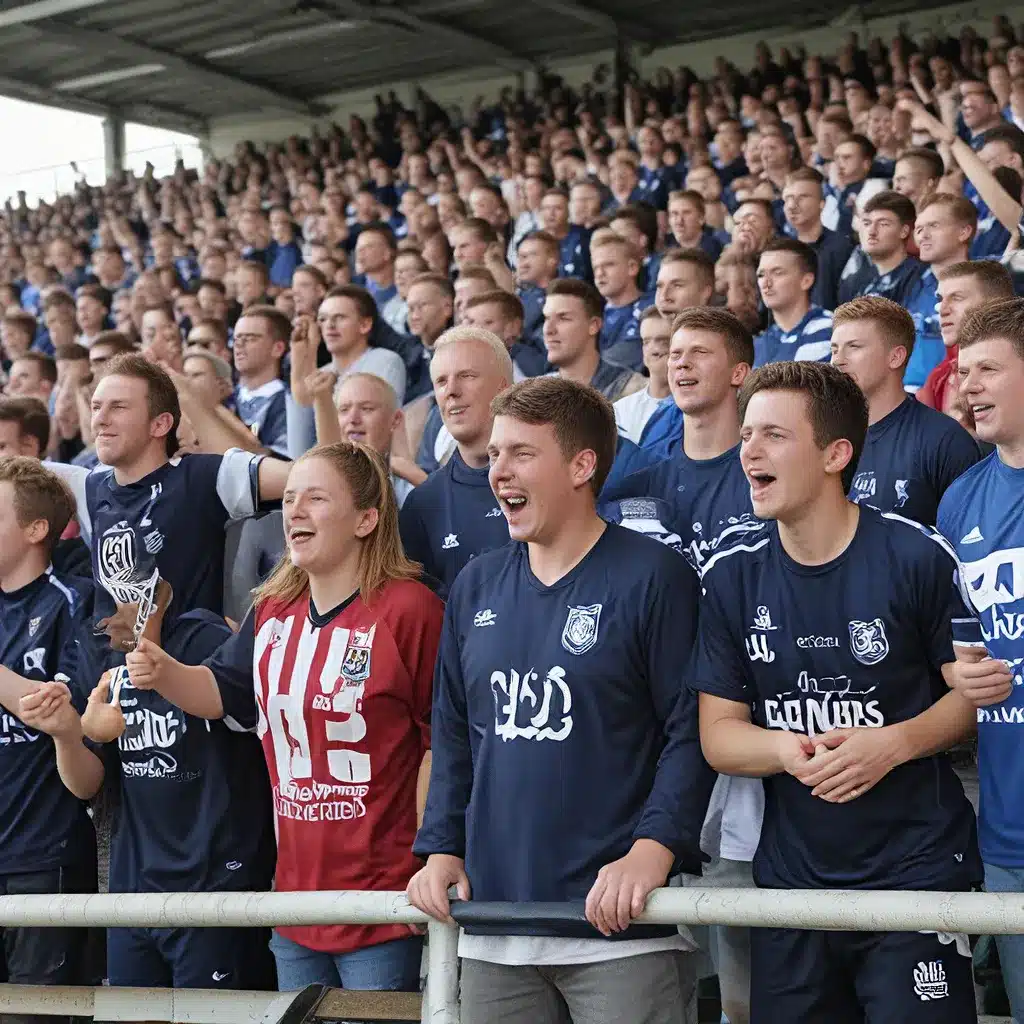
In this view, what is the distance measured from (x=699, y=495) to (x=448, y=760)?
1225mm

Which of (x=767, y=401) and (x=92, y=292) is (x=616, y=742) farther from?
(x=92, y=292)

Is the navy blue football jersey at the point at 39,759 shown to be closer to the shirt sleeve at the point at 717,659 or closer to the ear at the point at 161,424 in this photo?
the ear at the point at 161,424

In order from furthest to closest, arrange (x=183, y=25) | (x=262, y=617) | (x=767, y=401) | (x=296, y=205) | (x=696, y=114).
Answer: (x=183, y=25), (x=296, y=205), (x=696, y=114), (x=262, y=617), (x=767, y=401)

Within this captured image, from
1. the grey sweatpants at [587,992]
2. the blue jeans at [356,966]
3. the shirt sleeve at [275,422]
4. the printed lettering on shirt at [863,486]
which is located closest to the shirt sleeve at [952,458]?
the printed lettering on shirt at [863,486]

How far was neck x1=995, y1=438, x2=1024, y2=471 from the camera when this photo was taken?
3084 millimetres

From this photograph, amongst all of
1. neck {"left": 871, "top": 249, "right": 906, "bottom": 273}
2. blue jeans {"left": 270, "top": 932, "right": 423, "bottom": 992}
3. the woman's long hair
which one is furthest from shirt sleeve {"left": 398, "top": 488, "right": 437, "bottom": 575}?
neck {"left": 871, "top": 249, "right": 906, "bottom": 273}

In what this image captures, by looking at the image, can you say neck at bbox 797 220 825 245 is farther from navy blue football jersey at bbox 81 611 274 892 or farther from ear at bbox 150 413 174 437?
navy blue football jersey at bbox 81 611 274 892

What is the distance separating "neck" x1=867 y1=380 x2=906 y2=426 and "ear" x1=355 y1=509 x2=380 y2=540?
147 centimetres

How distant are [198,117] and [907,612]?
25738 millimetres

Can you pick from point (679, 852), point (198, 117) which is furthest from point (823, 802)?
point (198, 117)

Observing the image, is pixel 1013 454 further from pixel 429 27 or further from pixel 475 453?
pixel 429 27

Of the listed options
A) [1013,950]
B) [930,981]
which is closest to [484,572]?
[930,981]

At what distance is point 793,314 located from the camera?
6188 mm

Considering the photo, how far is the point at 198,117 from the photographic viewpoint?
26.4m
